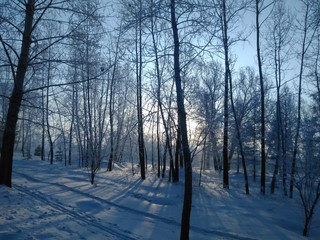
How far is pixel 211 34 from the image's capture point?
20.3 ft

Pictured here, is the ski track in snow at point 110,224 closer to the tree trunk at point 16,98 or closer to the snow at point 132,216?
the snow at point 132,216

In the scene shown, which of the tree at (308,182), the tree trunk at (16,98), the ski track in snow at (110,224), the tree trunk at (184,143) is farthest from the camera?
the tree at (308,182)

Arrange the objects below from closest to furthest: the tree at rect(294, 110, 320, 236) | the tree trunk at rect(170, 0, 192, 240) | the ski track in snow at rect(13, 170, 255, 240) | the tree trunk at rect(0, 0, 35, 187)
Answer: the tree trunk at rect(170, 0, 192, 240)
the ski track in snow at rect(13, 170, 255, 240)
the tree trunk at rect(0, 0, 35, 187)
the tree at rect(294, 110, 320, 236)

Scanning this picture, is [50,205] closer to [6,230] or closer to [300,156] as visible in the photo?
[6,230]

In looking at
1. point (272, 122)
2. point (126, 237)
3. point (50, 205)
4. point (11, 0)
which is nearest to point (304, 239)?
point (126, 237)

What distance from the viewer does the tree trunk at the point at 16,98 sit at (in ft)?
30.0

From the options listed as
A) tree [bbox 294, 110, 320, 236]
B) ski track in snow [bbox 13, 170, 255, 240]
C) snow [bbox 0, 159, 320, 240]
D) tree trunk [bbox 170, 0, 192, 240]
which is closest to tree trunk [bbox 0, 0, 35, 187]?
→ snow [bbox 0, 159, 320, 240]

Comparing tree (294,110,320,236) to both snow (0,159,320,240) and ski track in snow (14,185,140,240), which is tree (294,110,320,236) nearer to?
snow (0,159,320,240)

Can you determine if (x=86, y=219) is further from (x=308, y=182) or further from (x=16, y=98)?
(x=308, y=182)

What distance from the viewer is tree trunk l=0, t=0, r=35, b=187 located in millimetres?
9148

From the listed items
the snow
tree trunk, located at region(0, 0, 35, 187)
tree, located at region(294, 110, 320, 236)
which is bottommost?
the snow

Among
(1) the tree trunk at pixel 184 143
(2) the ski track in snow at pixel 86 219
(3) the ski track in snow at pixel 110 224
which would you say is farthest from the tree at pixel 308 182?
(2) the ski track in snow at pixel 86 219

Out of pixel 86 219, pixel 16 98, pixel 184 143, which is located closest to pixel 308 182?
pixel 184 143

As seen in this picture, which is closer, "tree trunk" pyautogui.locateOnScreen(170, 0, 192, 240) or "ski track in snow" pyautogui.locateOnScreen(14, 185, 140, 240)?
"tree trunk" pyautogui.locateOnScreen(170, 0, 192, 240)
